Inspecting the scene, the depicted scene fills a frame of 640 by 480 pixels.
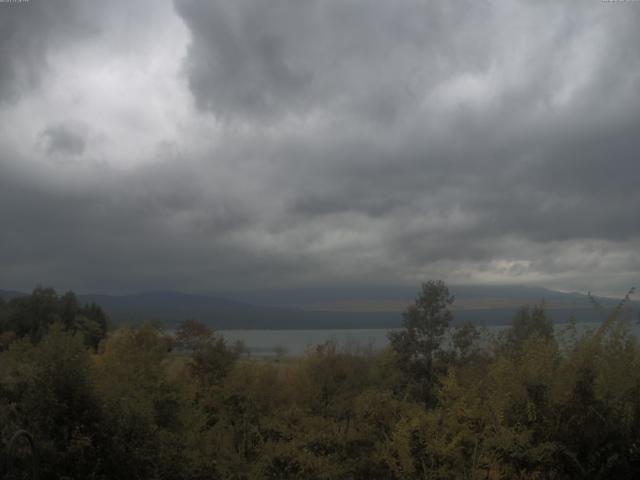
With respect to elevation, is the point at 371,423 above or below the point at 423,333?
below

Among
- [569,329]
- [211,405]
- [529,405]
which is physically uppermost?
[569,329]

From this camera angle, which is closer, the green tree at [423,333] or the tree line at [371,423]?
the tree line at [371,423]

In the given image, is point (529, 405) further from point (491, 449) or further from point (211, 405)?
point (211, 405)

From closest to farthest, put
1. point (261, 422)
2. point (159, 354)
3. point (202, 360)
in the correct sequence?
point (261, 422) → point (159, 354) → point (202, 360)

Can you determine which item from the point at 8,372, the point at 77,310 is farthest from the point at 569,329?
the point at 77,310

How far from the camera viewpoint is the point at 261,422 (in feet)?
79.0

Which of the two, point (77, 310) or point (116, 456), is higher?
point (77, 310)

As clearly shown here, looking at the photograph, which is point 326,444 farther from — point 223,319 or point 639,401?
point 223,319

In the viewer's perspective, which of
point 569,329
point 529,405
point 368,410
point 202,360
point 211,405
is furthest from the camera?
point 202,360

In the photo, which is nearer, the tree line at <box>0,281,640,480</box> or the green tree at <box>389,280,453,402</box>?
the tree line at <box>0,281,640,480</box>

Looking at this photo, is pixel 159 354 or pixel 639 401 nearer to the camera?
pixel 639 401

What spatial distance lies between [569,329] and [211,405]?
18412 millimetres

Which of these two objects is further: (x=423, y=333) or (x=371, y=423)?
(x=423, y=333)

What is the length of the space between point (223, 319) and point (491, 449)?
159647mm
